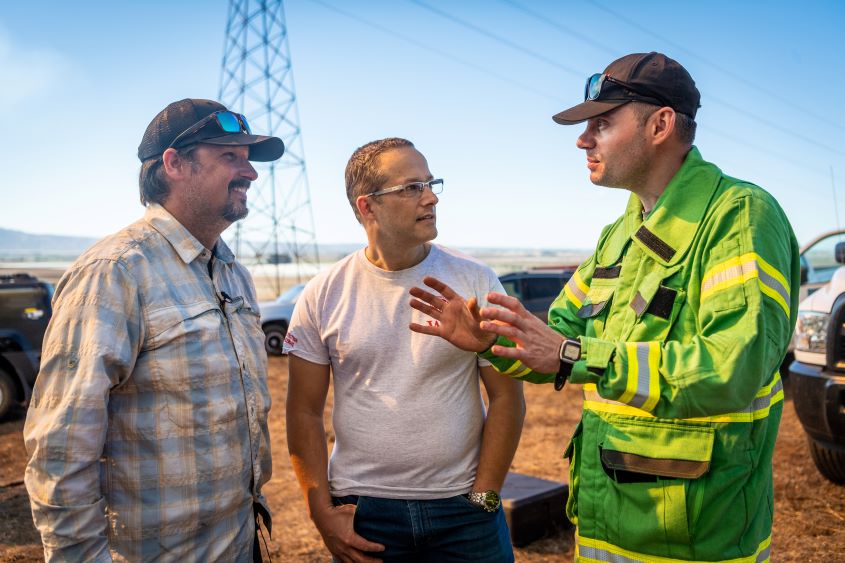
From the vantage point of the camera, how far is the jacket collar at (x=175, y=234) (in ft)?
8.41

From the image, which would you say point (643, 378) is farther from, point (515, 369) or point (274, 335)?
point (274, 335)

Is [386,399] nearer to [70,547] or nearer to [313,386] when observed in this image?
[313,386]

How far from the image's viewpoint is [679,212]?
212 cm

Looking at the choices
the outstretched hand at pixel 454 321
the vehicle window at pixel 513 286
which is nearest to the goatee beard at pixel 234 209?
the outstretched hand at pixel 454 321

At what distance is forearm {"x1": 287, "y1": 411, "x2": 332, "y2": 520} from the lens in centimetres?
269

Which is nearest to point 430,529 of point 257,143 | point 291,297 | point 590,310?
point 590,310

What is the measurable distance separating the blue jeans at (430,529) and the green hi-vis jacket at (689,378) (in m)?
0.41

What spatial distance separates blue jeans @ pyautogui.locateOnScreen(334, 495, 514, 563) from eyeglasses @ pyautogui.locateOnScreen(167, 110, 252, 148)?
158cm

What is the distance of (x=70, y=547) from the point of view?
2.10 meters

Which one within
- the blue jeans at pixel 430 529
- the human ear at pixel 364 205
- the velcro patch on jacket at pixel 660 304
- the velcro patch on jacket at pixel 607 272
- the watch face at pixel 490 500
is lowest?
the blue jeans at pixel 430 529

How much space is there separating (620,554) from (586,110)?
1456 mm

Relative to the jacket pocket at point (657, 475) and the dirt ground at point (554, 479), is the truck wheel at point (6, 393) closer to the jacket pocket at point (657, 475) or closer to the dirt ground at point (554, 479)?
the dirt ground at point (554, 479)

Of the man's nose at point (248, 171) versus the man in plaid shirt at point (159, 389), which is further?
the man's nose at point (248, 171)

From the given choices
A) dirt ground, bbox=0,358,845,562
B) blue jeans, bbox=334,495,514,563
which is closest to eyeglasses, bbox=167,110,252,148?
blue jeans, bbox=334,495,514,563
